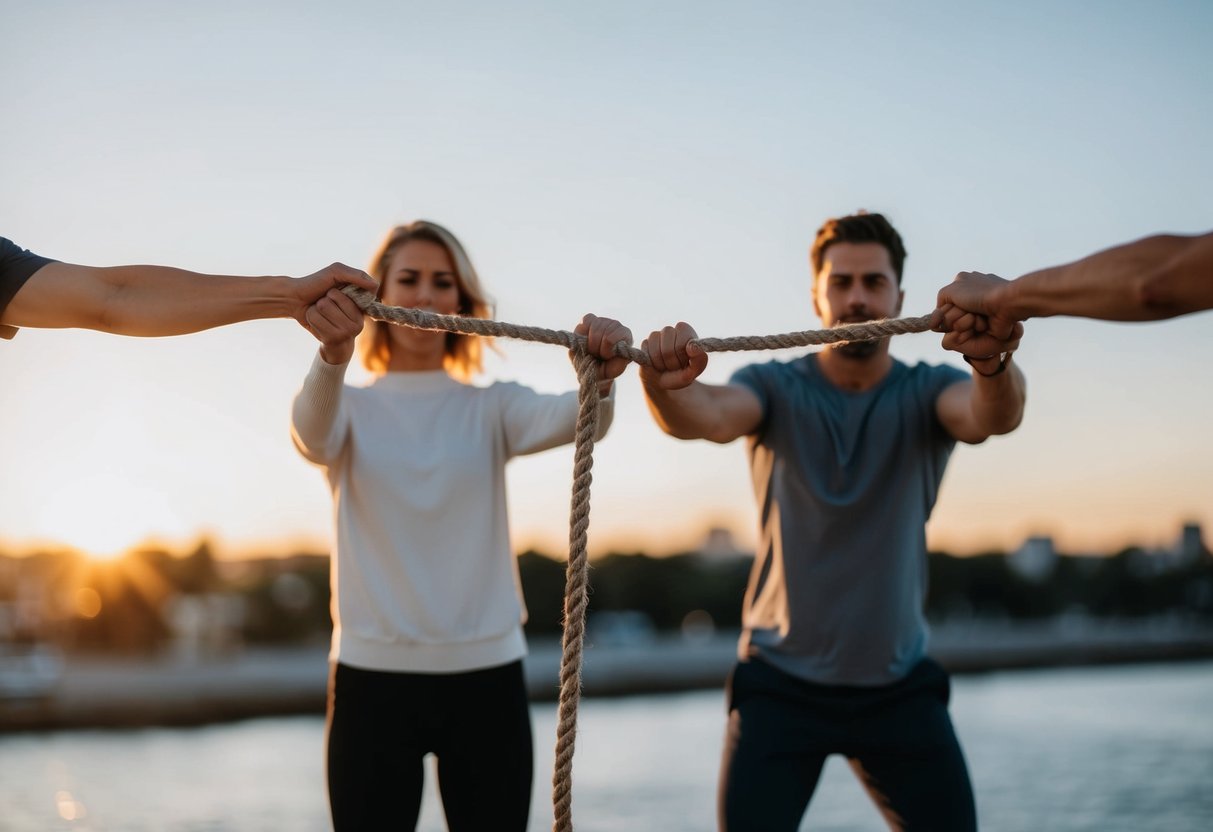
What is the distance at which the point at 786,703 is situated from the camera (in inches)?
90.2

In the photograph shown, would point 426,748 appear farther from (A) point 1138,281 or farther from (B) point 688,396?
(A) point 1138,281

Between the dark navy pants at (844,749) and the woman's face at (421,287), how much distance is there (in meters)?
0.98

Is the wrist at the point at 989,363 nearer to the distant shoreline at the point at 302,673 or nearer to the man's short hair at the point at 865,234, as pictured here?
the man's short hair at the point at 865,234

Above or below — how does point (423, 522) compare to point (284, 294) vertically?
below

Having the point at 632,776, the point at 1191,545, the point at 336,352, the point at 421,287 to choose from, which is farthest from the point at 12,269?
the point at 1191,545

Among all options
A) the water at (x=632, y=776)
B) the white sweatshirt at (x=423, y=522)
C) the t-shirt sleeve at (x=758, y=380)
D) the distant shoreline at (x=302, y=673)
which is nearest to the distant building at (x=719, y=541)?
the distant shoreline at (x=302, y=673)

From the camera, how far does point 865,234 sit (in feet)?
7.97

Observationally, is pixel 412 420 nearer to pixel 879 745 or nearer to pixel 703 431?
pixel 703 431

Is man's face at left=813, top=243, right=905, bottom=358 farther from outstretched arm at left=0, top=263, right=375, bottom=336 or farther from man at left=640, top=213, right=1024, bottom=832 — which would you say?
outstretched arm at left=0, top=263, right=375, bottom=336

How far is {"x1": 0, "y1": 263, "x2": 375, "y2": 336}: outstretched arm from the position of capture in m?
1.85

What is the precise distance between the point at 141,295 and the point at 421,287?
61cm

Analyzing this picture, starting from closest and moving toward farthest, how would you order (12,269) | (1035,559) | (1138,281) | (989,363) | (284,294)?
(1138,281) < (12,269) < (284,294) < (989,363) < (1035,559)

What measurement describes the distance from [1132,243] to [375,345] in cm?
155

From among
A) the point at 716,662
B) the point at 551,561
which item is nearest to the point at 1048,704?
the point at 716,662
